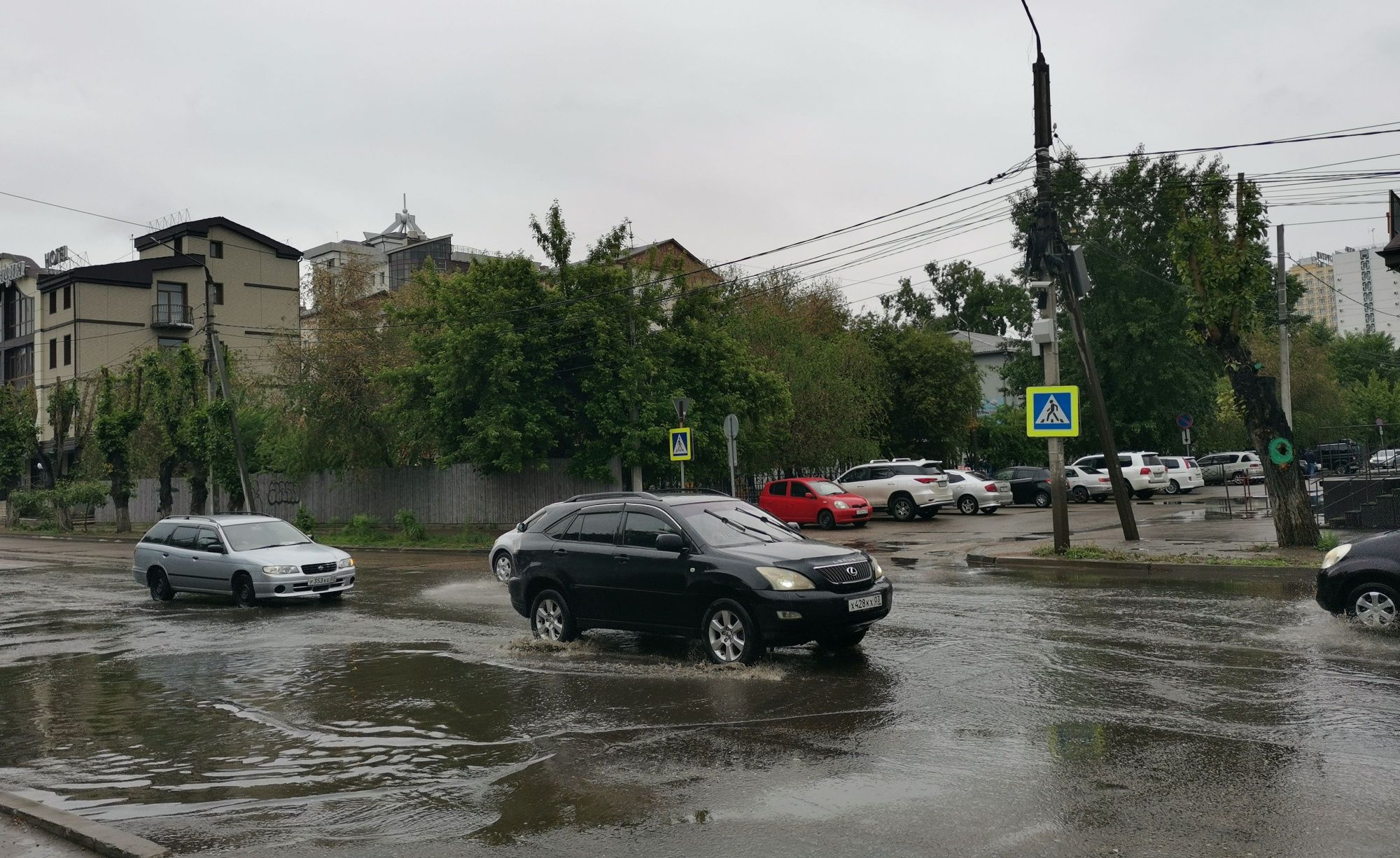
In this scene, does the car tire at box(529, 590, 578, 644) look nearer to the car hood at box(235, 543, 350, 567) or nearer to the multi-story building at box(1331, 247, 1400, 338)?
the car hood at box(235, 543, 350, 567)

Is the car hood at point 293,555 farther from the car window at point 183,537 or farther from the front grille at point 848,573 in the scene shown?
the front grille at point 848,573

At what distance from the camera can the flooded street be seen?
5676mm

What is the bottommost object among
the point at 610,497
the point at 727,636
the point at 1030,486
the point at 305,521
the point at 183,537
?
the point at 727,636

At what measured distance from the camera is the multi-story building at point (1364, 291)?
137 meters

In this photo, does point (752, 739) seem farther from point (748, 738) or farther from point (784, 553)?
point (784, 553)

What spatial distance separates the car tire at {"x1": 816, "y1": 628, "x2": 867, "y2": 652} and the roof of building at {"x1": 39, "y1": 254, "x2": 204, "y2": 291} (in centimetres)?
5828

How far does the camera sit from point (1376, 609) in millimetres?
10828

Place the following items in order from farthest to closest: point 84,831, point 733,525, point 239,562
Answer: point 239,562 → point 733,525 → point 84,831

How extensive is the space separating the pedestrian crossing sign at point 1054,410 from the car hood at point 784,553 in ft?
34.9

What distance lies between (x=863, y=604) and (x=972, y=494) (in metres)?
26.5

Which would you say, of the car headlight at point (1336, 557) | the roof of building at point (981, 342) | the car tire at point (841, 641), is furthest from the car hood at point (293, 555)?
the roof of building at point (981, 342)

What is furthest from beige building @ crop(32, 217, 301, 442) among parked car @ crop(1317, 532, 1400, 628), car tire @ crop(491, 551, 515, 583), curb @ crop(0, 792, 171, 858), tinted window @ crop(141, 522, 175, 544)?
parked car @ crop(1317, 532, 1400, 628)

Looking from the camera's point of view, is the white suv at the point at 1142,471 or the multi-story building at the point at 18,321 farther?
the multi-story building at the point at 18,321

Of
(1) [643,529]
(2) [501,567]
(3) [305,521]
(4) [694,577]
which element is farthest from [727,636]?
(3) [305,521]
